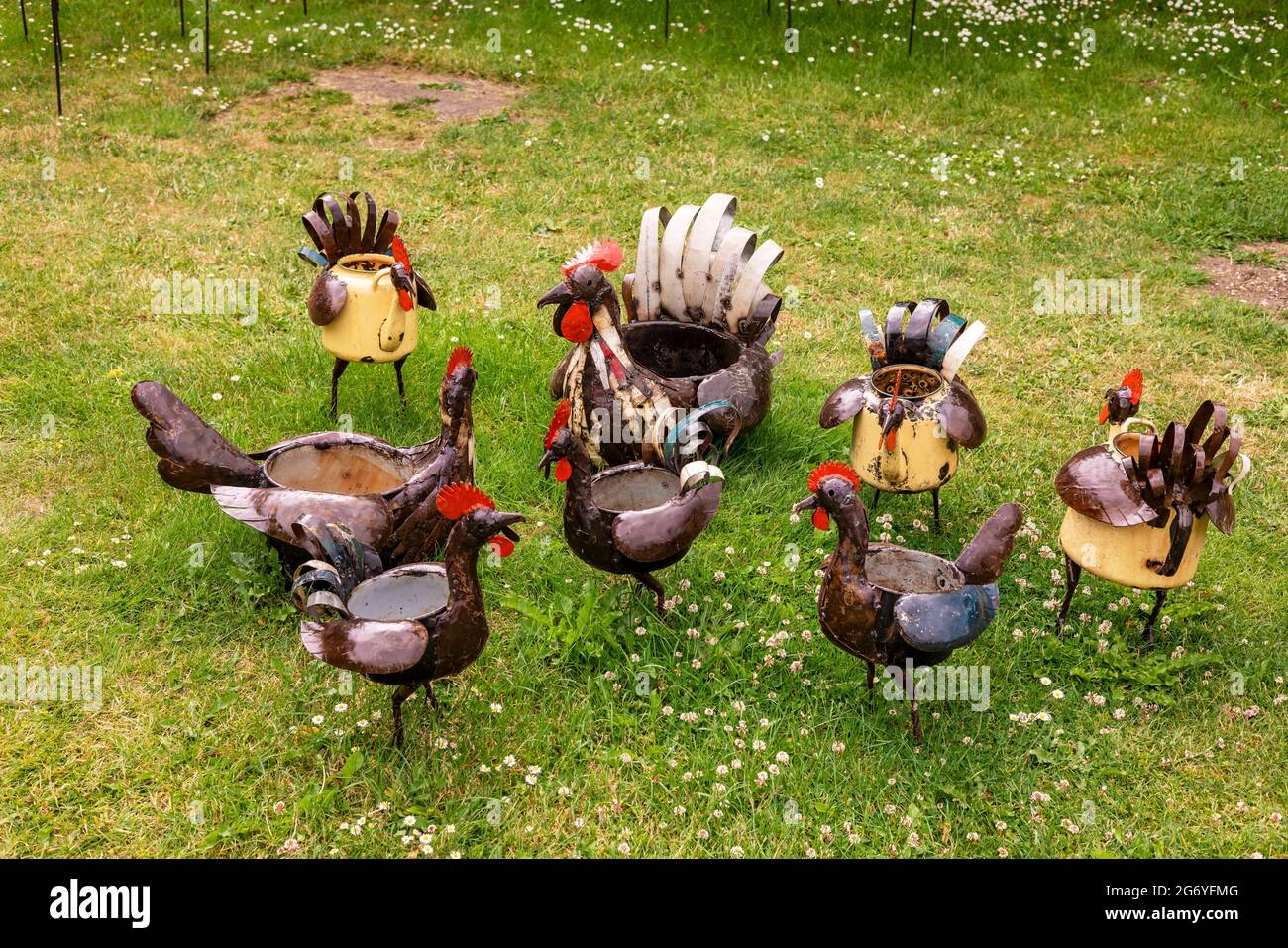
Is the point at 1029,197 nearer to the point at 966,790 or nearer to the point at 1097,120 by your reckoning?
the point at 1097,120

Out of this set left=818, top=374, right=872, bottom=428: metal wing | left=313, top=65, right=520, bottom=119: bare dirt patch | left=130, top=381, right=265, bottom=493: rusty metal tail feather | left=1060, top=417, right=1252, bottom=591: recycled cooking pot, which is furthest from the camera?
left=313, top=65, right=520, bottom=119: bare dirt patch

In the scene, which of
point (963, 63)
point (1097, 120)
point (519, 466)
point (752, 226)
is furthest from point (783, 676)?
point (963, 63)

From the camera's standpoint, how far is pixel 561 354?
7.65 m

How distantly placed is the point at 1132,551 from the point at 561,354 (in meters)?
3.85

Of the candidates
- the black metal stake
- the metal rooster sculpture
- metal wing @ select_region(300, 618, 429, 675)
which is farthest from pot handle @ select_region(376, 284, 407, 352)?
the black metal stake

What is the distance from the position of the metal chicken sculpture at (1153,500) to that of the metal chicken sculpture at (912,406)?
0.63 meters

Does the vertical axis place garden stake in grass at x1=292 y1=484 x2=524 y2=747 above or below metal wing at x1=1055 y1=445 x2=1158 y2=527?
below

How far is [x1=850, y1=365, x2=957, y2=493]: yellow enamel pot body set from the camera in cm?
562

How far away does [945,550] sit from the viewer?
596cm

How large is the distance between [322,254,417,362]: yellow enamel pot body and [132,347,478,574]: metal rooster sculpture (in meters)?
0.96

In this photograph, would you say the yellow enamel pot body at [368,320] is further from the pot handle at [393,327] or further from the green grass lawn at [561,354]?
the green grass lawn at [561,354]

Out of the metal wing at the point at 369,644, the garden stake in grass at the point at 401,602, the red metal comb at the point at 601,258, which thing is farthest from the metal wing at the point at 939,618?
the red metal comb at the point at 601,258

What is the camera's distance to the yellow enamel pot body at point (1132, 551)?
4969 millimetres

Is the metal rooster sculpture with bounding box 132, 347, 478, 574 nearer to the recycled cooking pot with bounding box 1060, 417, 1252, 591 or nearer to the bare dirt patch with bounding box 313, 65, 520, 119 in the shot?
the recycled cooking pot with bounding box 1060, 417, 1252, 591
